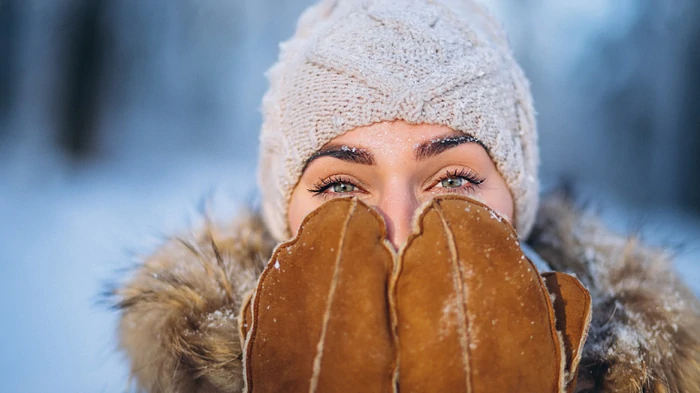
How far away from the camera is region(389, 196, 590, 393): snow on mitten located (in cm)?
58

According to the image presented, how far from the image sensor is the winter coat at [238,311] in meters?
0.85

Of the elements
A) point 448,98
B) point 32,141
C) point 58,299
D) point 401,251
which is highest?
point 32,141

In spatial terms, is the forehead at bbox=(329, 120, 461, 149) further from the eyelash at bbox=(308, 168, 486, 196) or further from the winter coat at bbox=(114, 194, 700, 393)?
the winter coat at bbox=(114, 194, 700, 393)

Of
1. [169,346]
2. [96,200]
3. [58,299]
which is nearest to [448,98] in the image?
[169,346]

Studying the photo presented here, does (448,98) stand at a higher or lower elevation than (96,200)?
lower

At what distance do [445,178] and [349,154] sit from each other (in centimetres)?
20

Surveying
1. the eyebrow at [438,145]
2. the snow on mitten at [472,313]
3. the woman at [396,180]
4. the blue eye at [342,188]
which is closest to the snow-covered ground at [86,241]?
the woman at [396,180]

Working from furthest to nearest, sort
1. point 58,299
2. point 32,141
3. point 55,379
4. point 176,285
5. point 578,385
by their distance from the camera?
1. point 32,141
2. point 58,299
3. point 55,379
4. point 176,285
5. point 578,385

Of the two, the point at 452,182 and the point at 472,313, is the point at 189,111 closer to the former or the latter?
the point at 452,182

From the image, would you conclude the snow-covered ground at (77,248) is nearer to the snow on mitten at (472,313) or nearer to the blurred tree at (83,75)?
the snow on mitten at (472,313)

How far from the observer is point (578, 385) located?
2.78 feet

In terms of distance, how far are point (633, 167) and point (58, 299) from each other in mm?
7264

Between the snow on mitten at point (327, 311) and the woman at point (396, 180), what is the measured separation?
145 millimetres

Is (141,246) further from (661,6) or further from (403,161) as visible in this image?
(661,6)
